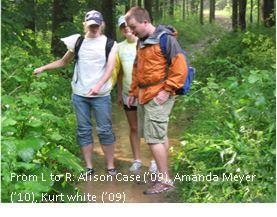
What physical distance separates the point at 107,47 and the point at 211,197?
227cm

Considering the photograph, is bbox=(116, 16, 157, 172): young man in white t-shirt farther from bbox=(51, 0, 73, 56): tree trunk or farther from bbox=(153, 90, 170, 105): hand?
bbox=(51, 0, 73, 56): tree trunk

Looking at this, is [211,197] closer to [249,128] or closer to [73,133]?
[249,128]

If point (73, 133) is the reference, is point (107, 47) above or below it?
above

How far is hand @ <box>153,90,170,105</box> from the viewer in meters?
5.46

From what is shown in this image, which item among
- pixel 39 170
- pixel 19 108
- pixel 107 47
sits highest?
pixel 107 47

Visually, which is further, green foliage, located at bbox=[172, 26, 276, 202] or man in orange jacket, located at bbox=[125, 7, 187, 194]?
man in orange jacket, located at bbox=[125, 7, 187, 194]

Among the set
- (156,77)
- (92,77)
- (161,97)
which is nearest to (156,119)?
(161,97)

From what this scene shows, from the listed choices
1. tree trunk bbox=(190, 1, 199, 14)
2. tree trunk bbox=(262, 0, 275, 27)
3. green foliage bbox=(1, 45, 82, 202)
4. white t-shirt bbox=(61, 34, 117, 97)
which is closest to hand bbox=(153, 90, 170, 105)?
white t-shirt bbox=(61, 34, 117, 97)

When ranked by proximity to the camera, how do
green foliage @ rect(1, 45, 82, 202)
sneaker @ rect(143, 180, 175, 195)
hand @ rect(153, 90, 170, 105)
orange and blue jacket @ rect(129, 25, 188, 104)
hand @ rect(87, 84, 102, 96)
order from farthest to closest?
hand @ rect(87, 84, 102, 96) → sneaker @ rect(143, 180, 175, 195) → hand @ rect(153, 90, 170, 105) → orange and blue jacket @ rect(129, 25, 188, 104) → green foliage @ rect(1, 45, 82, 202)

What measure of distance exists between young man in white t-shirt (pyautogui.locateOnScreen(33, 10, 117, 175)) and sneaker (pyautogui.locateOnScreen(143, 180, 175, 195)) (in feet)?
3.24

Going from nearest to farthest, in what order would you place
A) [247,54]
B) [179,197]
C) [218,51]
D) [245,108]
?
[179,197] < [245,108] < [247,54] < [218,51]

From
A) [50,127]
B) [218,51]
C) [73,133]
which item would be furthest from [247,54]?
[50,127]

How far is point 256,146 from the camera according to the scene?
529 cm

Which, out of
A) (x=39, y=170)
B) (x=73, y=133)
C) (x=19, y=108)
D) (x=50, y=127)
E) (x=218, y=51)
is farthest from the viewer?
(x=218, y=51)
